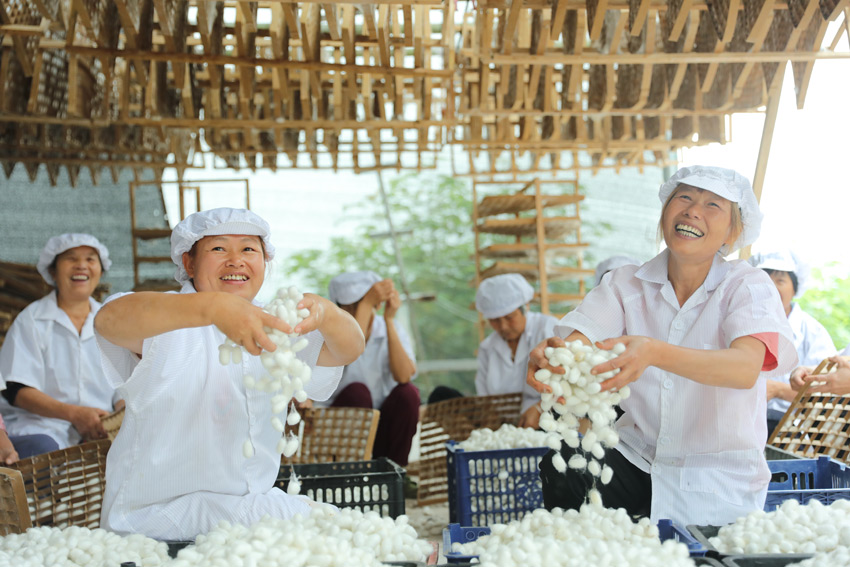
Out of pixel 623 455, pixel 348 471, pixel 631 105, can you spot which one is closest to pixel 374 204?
pixel 631 105

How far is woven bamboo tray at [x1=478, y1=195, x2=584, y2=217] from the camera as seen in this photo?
6000mm

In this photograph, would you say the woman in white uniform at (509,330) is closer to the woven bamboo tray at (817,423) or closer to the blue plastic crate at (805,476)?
the woven bamboo tray at (817,423)

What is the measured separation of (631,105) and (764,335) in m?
1.96

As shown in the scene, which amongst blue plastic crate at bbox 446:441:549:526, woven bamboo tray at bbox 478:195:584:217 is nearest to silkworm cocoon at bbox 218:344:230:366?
blue plastic crate at bbox 446:441:549:526

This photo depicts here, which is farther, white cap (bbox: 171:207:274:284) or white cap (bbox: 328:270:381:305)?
white cap (bbox: 328:270:381:305)

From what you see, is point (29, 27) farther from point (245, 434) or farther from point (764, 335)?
point (764, 335)

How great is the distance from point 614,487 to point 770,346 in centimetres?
55

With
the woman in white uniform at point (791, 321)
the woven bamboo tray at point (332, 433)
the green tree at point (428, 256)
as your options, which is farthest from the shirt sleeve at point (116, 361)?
the green tree at point (428, 256)

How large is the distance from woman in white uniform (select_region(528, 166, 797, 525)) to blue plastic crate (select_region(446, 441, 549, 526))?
803 mm

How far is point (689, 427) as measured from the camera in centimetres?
193

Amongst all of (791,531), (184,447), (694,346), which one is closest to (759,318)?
(694,346)

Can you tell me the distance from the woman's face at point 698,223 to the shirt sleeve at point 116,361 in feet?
4.24

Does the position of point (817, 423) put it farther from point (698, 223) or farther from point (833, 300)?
point (833, 300)

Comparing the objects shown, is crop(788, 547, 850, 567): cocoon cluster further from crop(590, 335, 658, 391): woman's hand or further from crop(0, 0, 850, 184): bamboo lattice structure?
crop(0, 0, 850, 184): bamboo lattice structure
